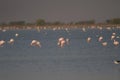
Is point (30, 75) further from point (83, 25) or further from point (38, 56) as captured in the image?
point (83, 25)

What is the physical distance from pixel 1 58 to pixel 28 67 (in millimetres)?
4015

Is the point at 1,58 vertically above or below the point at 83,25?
above

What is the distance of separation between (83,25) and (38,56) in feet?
174

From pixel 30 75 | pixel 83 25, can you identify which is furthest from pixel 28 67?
pixel 83 25

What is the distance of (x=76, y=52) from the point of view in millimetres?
22672

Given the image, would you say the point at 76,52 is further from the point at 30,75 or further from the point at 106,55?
the point at 30,75

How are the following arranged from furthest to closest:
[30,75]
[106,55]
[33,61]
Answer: [106,55]
[33,61]
[30,75]

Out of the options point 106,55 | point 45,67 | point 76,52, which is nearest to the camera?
point 45,67

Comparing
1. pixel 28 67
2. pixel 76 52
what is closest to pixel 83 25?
pixel 76 52

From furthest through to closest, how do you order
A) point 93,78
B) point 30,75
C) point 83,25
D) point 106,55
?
point 83,25 < point 106,55 < point 30,75 < point 93,78

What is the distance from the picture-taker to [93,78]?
14.7 meters

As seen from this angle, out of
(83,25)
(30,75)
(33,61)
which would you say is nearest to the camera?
(30,75)

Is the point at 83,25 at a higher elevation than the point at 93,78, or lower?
lower

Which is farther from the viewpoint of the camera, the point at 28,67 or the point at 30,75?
the point at 28,67
